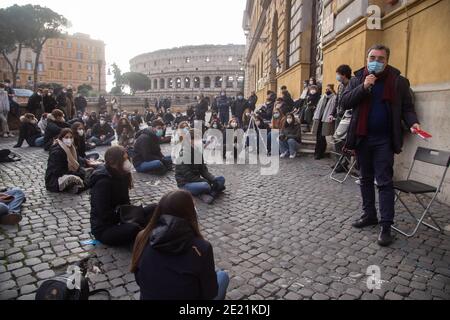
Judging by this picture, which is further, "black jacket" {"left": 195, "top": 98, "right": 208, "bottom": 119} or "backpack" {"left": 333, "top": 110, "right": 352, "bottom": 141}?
"black jacket" {"left": 195, "top": 98, "right": 208, "bottom": 119}

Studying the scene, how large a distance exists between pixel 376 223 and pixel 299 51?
11791 millimetres

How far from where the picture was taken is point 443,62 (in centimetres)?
586

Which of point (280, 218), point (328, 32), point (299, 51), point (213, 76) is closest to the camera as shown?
point (280, 218)

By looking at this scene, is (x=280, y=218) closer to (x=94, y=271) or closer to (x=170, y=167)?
(x=94, y=271)

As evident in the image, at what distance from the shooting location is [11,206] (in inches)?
214

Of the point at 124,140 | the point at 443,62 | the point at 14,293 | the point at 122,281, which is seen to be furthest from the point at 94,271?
the point at 124,140

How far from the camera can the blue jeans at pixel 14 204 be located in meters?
4.88

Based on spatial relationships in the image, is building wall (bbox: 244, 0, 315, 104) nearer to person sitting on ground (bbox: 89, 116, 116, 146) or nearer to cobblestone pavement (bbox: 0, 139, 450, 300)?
person sitting on ground (bbox: 89, 116, 116, 146)

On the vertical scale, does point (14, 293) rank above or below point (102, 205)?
below

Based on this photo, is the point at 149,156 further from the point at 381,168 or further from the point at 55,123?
the point at 381,168

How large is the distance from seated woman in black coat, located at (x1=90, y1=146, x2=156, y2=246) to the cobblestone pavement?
0.63 ft

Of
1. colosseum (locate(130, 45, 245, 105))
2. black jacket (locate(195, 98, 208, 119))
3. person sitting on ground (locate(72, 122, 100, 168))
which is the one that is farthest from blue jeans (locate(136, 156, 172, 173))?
colosseum (locate(130, 45, 245, 105))

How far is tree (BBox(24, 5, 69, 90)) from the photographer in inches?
2169

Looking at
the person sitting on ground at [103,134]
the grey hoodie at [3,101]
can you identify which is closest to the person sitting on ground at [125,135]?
the person sitting on ground at [103,134]
